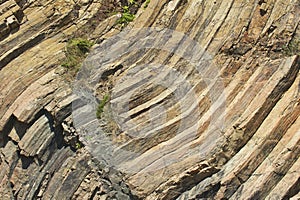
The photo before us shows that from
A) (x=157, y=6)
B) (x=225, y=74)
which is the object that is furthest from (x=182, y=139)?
(x=157, y=6)

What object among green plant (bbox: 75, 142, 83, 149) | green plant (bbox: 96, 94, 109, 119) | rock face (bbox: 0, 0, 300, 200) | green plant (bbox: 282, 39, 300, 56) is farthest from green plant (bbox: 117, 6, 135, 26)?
green plant (bbox: 282, 39, 300, 56)

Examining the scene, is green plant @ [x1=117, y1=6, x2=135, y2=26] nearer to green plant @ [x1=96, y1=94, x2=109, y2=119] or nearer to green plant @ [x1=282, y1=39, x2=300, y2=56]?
green plant @ [x1=96, y1=94, x2=109, y2=119]

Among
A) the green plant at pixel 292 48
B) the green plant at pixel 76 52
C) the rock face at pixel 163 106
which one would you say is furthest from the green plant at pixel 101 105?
the green plant at pixel 292 48

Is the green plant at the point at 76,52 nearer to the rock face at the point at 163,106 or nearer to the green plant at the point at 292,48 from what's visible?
the rock face at the point at 163,106

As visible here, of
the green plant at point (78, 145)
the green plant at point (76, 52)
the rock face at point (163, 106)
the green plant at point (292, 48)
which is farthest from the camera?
the green plant at point (76, 52)

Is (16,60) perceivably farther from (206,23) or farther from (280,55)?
(280,55)
